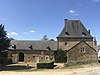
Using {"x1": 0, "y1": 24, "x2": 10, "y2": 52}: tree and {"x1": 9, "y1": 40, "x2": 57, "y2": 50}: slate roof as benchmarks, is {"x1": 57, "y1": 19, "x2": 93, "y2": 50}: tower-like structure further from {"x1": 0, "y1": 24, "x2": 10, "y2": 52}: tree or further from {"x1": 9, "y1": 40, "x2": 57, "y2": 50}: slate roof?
{"x1": 0, "y1": 24, "x2": 10, "y2": 52}: tree

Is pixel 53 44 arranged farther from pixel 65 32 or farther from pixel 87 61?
pixel 87 61

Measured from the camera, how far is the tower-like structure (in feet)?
209

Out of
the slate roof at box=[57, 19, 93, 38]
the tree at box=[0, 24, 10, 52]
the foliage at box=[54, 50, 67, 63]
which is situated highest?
the slate roof at box=[57, 19, 93, 38]

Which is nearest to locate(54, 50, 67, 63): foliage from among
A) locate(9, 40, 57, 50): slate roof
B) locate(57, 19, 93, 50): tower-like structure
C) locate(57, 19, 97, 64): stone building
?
locate(57, 19, 97, 64): stone building

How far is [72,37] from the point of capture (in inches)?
2514

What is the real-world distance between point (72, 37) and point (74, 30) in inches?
93.5

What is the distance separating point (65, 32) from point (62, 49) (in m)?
4.90

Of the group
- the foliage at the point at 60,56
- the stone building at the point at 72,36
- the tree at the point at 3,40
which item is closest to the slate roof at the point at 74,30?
the stone building at the point at 72,36

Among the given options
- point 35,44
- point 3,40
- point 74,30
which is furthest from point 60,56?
point 3,40

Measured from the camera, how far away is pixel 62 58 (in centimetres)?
5944

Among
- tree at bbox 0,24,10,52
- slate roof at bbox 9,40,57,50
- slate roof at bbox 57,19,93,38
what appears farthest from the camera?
slate roof at bbox 9,40,57,50

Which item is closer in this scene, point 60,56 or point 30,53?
point 60,56

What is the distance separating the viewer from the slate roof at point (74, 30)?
6406cm

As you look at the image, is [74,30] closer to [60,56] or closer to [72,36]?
[72,36]
